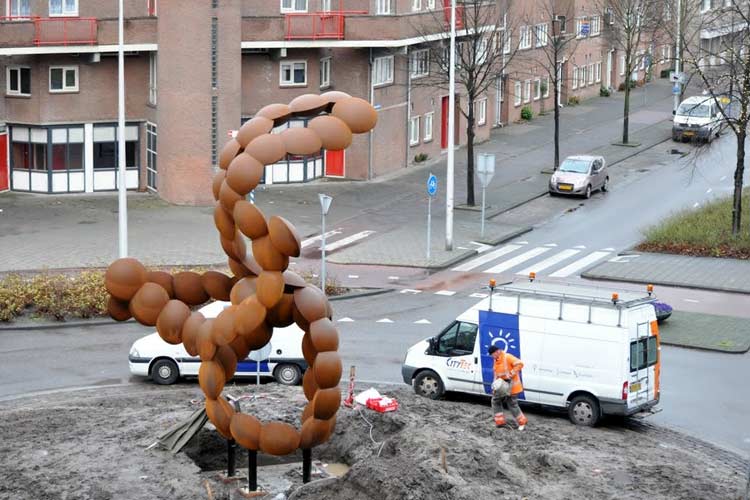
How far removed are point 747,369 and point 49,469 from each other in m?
15.0

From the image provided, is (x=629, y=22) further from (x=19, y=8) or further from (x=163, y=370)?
(x=163, y=370)

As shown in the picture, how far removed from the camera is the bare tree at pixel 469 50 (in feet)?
154

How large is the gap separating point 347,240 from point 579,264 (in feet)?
23.1

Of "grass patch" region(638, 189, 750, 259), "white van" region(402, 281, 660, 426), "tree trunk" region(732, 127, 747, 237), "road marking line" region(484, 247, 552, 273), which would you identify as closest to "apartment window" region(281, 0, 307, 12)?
"road marking line" region(484, 247, 552, 273)

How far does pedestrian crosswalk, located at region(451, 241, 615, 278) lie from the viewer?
38062mm

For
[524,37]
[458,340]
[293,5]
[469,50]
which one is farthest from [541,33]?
[458,340]

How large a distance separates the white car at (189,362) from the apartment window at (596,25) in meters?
49.7

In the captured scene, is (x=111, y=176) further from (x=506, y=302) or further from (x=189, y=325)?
(x=189, y=325)

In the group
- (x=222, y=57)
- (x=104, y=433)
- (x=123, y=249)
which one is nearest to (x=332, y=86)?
(x=222, y=57)

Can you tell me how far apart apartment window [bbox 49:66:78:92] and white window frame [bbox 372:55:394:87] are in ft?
35.7

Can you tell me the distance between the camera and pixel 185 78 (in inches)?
1766

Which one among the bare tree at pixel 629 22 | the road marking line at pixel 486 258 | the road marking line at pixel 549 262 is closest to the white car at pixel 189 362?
the road marking line at pixel 549 262

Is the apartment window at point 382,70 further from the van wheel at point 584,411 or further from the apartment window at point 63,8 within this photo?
the van wheel at point 584,411

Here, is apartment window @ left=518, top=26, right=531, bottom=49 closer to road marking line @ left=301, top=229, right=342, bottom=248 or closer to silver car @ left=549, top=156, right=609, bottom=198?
silver car @ left=549, top=156, right=609, bottom=198
